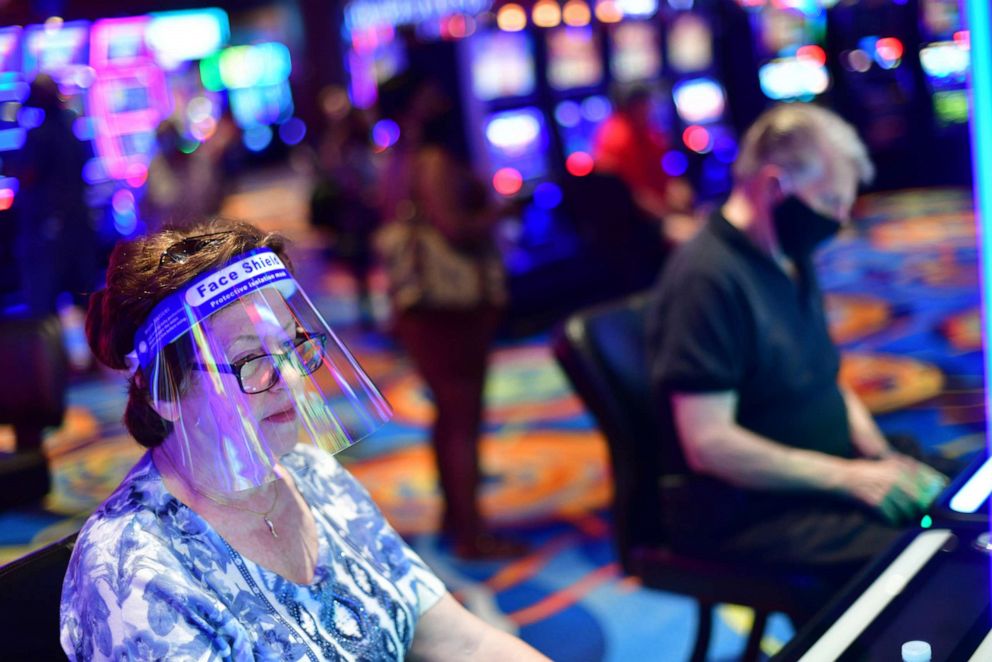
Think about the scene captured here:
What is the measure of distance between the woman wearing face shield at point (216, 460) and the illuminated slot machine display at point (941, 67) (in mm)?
7725

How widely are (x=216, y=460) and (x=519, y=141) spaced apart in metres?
5.26

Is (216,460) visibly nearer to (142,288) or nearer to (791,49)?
(142,288)

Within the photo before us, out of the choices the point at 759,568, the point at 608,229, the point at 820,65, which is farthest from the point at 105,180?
the point at 820,65

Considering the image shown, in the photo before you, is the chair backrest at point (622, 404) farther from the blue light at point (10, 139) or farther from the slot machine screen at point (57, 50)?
the slot machine screen at point (57, 50)

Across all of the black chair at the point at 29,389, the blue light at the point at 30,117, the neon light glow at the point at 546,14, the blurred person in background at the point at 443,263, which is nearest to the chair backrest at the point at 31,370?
the black chair at the point at 29,389

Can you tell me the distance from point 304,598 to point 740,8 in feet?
25.4

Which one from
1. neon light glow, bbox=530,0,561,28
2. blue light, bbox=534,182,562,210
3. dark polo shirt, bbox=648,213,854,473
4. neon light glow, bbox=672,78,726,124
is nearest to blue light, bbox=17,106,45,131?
dark polo shirt, bbox=648,213,854,473

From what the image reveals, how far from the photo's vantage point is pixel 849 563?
2.02 metres

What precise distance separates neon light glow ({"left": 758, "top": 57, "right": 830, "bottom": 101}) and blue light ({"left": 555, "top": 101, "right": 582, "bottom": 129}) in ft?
8.12

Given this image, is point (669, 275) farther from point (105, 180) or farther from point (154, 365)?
point (105, 180)

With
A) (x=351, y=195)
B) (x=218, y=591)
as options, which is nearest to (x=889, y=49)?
(x=351, y=195)

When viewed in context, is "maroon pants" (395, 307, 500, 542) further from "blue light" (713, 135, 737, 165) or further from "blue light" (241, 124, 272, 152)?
"blue light" (241, 124, 272, 152)

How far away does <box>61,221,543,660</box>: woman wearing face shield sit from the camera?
120 cm

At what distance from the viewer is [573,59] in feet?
22.3
